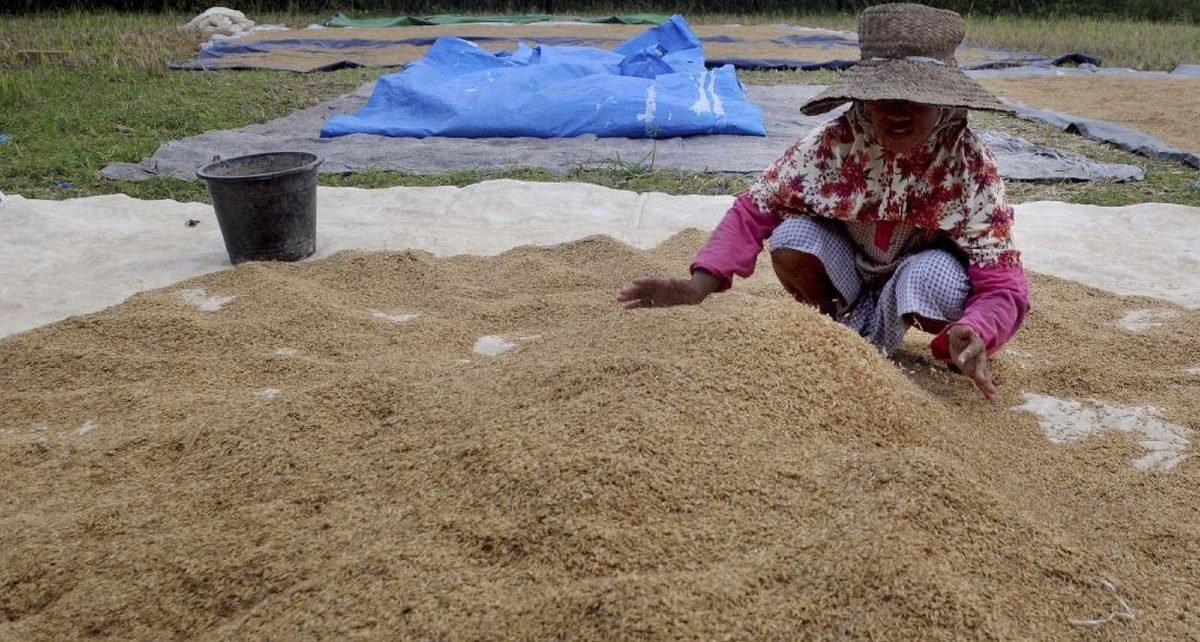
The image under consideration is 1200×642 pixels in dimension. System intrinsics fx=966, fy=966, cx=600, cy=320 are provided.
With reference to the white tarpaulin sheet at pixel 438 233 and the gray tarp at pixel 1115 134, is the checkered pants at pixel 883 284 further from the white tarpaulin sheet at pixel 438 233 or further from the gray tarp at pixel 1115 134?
the gray tarp at pixel 1115 134

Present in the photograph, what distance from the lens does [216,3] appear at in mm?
11719

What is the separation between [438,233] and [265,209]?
58cm

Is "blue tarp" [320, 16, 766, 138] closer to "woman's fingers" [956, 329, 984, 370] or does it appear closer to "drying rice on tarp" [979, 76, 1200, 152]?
"drying rice on tarp" [979, 76, 1200, 152]

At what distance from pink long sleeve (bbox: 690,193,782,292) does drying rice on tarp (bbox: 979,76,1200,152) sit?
302 cm

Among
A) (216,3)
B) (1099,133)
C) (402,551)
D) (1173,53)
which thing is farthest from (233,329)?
(216,3)

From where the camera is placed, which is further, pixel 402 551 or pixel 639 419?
pixel 639 419

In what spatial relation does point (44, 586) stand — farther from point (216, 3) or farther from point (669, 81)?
point (216, 3)

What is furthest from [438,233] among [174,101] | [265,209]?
[174,101]

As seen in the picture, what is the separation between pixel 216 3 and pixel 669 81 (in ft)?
28.4

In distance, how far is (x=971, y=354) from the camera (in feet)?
5.64

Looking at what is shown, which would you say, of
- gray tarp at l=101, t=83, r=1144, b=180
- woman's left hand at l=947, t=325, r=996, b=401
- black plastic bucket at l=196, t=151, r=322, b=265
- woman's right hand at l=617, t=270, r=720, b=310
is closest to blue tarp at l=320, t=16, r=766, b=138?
gray tarp at l=101, t=83, r=1144, b=180

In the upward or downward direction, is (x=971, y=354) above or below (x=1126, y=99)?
below

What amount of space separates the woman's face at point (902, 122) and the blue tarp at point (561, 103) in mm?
2798

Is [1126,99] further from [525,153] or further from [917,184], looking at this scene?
[917,184]
